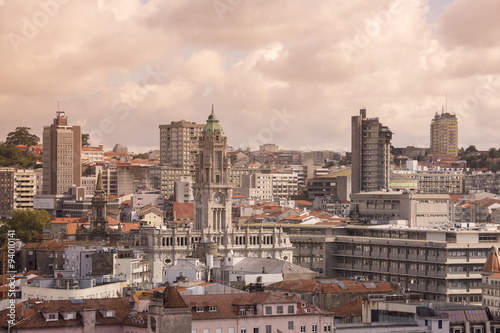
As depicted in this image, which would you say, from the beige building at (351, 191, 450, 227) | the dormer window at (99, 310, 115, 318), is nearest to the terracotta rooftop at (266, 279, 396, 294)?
the dormer window at (99, 310, 115, 318)

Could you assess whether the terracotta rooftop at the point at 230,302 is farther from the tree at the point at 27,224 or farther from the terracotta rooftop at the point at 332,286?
the tree at the point at 27,224

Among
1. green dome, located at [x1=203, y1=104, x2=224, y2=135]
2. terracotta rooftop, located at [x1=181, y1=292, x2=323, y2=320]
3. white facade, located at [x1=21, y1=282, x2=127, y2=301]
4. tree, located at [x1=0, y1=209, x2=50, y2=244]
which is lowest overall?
white facade, located at [x1=21, y1=282, x2=127, y2=301]

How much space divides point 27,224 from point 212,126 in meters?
35.4

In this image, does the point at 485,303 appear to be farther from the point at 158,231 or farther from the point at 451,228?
the point at 158,231

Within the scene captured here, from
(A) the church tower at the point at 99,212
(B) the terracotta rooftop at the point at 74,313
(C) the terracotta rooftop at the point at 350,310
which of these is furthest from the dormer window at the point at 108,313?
(A) the church tower at the point at 99,212

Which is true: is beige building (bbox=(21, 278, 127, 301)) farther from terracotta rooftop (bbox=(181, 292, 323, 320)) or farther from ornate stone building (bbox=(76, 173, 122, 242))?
ornate stone building (bbox=(76, 173, 122, 242))

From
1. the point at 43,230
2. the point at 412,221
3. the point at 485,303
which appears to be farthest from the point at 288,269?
the point at 43,230

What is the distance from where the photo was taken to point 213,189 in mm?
159500

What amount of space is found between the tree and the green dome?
95.2 feet

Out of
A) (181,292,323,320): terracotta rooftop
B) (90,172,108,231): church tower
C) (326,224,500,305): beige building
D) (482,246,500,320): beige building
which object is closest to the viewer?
(181,292,323,320): terracotta rooftop

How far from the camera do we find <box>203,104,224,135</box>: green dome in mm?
166125

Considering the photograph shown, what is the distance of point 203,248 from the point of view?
124 metres

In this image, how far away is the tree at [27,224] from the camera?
180750 mm

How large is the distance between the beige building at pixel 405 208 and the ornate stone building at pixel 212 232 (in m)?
13.5
